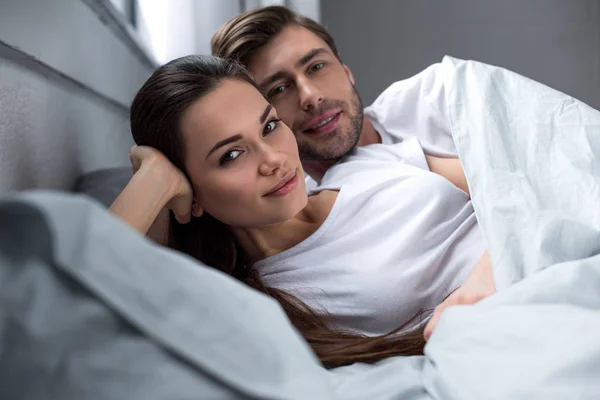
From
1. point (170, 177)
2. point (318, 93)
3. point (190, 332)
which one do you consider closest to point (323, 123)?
point (318, 93)

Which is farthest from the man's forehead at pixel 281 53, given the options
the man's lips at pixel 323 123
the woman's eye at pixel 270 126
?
the woman's eye at pixel 270 126

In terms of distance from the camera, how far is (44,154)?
104 centimetres

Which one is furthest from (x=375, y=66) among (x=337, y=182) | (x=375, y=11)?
(x=337, y=182)

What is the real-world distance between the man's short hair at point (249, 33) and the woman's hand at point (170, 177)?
1.67 ft

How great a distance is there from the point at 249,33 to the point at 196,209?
560mm

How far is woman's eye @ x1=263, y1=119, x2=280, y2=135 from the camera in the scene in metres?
1.15

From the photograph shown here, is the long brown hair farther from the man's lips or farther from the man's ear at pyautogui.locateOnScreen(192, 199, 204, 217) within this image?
the man's lips

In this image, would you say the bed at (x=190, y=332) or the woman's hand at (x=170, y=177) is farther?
the woman's hand at (x=170, y=177)

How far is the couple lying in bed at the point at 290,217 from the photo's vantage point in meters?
1.09

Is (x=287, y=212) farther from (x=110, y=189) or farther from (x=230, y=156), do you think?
(x=110, y=189)

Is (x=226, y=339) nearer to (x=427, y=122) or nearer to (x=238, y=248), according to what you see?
(x=238, y=248)

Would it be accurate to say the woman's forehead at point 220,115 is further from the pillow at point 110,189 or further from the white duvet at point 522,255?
the white duvet at point 522,255

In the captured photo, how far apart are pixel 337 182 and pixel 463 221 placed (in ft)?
Answer: 0.81

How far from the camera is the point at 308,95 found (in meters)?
1.53
